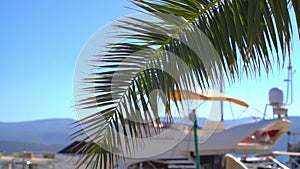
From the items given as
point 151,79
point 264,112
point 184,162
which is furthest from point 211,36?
point 264,112

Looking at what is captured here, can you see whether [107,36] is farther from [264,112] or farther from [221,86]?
[264,112]

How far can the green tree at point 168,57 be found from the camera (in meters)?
2.71

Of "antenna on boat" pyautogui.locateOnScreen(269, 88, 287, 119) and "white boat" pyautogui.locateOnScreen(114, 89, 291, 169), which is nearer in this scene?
"white boat" pyautogui.locateOnScreen(114, 89, 291, 169)

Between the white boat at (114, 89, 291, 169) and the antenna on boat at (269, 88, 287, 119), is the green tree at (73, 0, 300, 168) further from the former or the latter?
the antenna on boat at (269, 88, 287, 119)

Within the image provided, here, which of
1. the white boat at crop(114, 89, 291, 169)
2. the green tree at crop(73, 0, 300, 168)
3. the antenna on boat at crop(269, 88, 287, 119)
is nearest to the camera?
the green tree at crop(73, 0, 300, 168)

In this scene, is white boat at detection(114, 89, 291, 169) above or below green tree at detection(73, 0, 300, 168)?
below

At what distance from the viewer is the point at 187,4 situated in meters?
2.85

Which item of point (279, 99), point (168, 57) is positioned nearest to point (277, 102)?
point (279, 99)

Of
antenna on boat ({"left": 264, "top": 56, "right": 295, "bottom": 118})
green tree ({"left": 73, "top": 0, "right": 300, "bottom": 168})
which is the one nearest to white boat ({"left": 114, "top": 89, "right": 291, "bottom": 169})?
antenna on boat ({"left": 264, "top": 56, "right": 295, "bottom": 118})

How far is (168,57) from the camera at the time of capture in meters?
2.95

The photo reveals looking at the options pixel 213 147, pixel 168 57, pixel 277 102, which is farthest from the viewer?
pixel 277 102

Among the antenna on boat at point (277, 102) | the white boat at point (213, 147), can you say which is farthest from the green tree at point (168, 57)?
the antenna on boat at point (277, 102)

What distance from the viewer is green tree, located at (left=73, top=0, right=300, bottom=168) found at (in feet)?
8.89

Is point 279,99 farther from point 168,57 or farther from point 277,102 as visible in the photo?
point 168,57
